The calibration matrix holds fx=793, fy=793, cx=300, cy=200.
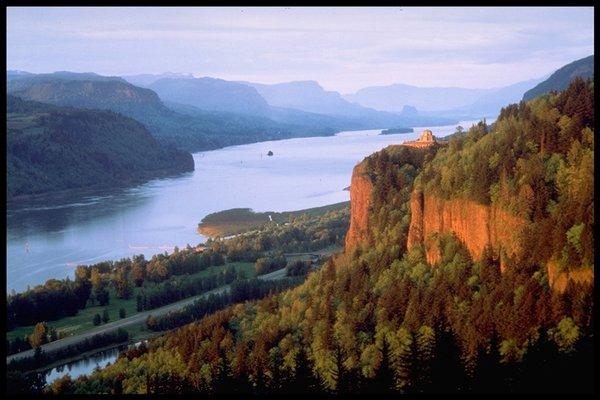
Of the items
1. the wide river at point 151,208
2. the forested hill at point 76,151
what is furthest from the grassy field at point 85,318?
the forested hill at point 76,151

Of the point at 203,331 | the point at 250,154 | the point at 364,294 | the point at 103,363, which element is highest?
the point at 250,154

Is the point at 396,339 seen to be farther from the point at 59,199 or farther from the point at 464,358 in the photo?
the point at 59,199

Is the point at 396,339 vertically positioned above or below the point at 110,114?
below

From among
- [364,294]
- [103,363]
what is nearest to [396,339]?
[364,294]

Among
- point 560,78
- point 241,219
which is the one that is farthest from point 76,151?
point 560,78

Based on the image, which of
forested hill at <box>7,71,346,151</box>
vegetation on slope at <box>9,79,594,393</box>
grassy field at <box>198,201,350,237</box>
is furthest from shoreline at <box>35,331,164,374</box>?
forested hill at <box>7,71,346,151</box>

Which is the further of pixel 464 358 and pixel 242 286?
pixel 242 286

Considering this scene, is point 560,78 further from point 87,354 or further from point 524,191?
point 524,191

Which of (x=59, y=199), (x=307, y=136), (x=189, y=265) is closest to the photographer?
(x=189, y=265)
